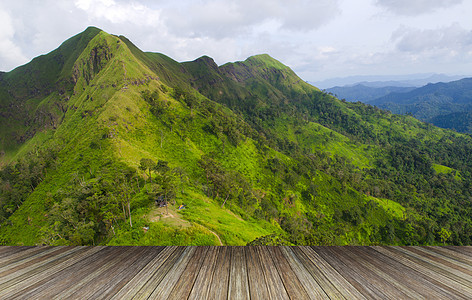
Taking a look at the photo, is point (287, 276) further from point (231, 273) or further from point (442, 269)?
point (442, 269)

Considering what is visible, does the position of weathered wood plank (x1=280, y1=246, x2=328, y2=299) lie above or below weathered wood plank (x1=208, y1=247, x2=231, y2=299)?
below

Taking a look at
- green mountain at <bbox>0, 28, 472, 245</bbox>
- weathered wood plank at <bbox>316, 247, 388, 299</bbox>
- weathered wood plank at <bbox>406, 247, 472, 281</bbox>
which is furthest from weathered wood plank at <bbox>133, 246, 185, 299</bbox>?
green mountain at <bbox>0, 28, 472, 245</bbox>

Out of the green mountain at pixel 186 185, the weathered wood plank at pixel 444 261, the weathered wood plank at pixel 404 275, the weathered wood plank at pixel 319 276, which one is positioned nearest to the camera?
the weathered wood plank at pixel 319 276

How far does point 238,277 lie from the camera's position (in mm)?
4598

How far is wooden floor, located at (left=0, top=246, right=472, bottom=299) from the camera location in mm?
4234

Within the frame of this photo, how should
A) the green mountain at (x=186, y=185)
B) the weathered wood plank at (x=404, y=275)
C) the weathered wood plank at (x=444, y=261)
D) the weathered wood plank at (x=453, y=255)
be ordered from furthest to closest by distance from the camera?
the green mountain at (x=186, y=185) < the weathered wood plank at (x=453, y=255) < the weathered wood plank at (x=444, y=261) < the weathered wood plank at (x=404, y=275)

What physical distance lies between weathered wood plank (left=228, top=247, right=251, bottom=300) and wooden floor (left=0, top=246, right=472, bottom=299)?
0.02 meters

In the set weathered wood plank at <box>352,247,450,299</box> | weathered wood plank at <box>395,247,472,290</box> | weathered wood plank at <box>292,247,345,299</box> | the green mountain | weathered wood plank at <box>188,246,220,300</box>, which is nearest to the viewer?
weathered wood plank at <box>188,246,220,300</box>

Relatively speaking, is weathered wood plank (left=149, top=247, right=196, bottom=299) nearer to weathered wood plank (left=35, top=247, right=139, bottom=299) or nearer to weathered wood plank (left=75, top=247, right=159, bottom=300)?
weathered wood plank (left=75, top=247, right=159, bottom=300)

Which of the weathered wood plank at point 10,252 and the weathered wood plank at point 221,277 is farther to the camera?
the weathered wood plank at point 10,252

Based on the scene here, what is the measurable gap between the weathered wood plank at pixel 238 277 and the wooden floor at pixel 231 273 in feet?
0.07

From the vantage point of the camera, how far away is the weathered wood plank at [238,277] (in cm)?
411

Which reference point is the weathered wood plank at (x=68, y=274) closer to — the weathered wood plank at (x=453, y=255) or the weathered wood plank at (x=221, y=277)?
the weathered wood plank at (x=221, y=277)

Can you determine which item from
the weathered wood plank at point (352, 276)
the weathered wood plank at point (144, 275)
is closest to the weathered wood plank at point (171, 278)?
the weathered wood plank at point (144, 275)
